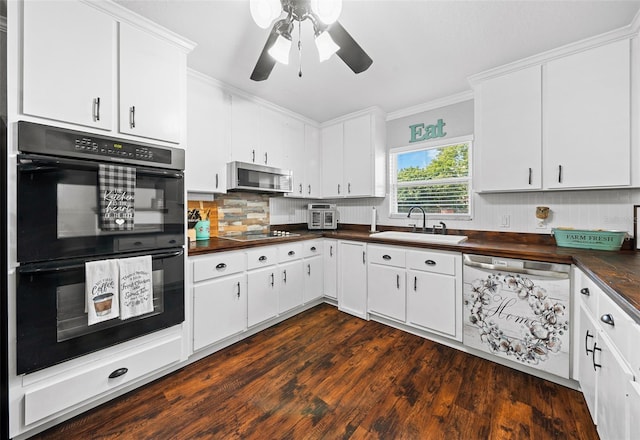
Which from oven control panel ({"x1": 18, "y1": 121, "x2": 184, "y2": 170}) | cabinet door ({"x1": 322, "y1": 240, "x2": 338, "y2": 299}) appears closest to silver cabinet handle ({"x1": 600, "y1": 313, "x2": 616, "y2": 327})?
cabinet door ({"x1": 322, "y1": 240, "x2": 338, "y2": 299})

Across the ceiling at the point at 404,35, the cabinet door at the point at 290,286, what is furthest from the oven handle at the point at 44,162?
the cabinet door at the point at 290,286

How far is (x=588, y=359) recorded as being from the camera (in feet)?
4.85

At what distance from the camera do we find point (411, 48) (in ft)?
6.68

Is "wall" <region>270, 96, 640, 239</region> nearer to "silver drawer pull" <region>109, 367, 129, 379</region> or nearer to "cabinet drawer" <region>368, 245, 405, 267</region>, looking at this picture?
"cabinet drawer" <region>368, 245, 405, 267</region>

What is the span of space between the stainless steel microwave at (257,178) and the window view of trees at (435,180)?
57.0 inches

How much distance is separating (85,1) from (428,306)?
10.5ft

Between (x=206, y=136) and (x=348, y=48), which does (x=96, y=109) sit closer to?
(x=206, y=136)

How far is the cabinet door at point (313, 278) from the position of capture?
9.94 feet

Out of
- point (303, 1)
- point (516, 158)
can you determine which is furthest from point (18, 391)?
point (516, 158)

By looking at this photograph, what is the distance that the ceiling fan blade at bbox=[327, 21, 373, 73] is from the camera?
1429mm

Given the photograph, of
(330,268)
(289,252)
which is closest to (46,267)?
(289,252)

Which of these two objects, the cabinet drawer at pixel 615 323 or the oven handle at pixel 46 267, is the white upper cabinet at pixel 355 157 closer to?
the cabinet drawer at pixel 615 323

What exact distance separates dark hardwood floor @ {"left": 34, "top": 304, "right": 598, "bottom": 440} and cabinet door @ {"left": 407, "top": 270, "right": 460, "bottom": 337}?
215 millimetres

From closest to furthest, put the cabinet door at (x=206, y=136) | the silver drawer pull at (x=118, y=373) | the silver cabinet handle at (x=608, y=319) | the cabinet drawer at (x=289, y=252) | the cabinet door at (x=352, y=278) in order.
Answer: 1. the silver cabinet handle at (x=608, y=319)
2. the silver drawer pull at (x=118, y=373)
3. the cabinet door at (x=206, y=136)
4. the cabinet drawer at (x=289, y=252)
5. the cabinet door at (x=352, y=278)
